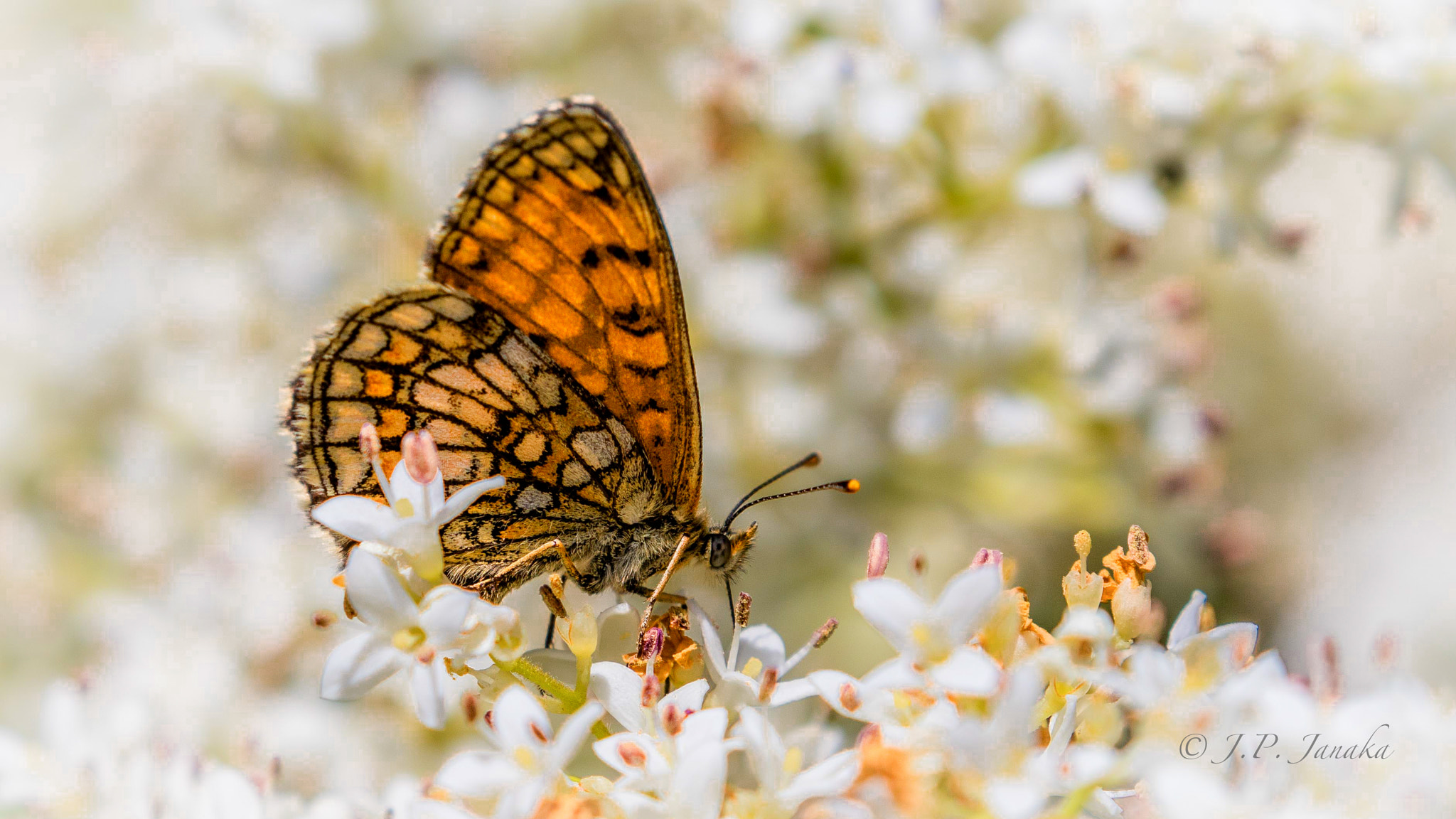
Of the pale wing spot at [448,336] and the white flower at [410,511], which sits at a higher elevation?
the pale wing spot at [448,336]

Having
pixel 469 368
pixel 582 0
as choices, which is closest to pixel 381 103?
pixel 582 0

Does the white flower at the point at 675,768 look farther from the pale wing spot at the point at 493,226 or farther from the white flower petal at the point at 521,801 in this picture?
the pale wing spot at the point at 493,226

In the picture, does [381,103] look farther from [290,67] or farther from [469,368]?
[469,368]

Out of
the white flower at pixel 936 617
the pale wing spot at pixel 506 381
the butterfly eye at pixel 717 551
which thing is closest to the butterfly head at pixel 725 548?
the butterfly eye at pixel 717 551

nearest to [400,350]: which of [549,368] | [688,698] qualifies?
[549,368]

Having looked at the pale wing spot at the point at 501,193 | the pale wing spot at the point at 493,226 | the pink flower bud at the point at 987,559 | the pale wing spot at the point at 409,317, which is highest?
the pale wing spot at the point at 501,193

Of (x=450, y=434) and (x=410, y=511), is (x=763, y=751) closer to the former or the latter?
(x=410, y=511)

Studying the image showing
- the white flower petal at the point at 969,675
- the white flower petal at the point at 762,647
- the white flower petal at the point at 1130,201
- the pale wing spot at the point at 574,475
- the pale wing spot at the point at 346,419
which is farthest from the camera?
the white flower petal at the point at 1130,201
